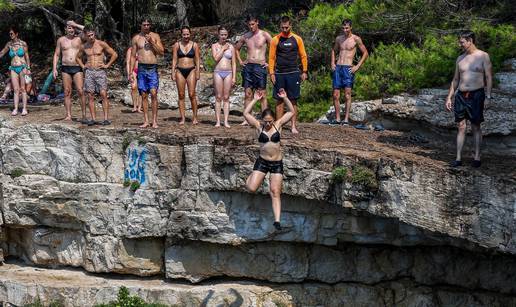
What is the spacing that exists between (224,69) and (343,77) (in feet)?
7.07

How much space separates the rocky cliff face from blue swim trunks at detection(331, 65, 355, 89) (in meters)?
0.86

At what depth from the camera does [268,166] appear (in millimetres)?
11664

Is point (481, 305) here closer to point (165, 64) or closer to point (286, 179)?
Result: point (286, 179)

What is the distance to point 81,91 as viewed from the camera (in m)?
14.6

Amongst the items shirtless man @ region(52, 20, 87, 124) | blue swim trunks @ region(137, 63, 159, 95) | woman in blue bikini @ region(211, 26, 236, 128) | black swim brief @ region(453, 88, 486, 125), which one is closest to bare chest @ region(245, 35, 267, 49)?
woman in blue bikini @ region(211, 26, 236, 128)

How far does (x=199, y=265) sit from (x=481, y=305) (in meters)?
4.66

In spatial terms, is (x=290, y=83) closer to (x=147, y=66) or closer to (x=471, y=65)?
(x=147, y=66)

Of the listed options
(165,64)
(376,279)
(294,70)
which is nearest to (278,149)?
(294,70)

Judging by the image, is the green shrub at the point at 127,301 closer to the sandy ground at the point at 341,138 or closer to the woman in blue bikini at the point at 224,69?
the sandy ground at the point at 341,138

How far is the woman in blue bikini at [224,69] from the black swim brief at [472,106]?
4.34 metres

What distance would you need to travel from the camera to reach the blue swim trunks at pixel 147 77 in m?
13.8

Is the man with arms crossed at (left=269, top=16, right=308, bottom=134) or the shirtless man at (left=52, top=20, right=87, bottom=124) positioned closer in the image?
the man with arms crossed at (left=269, top=16, right=308, bottom=134)

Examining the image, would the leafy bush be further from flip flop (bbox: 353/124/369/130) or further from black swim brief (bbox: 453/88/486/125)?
black swim brief (bbox: 453/88/486/125)

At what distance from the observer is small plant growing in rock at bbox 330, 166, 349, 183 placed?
11.9 metres
